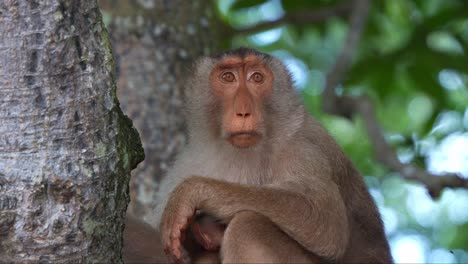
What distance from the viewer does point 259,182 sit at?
19.0ft

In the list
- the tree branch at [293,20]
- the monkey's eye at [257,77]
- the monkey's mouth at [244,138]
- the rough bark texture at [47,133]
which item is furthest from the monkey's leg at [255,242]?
the tree branch at [293,20]

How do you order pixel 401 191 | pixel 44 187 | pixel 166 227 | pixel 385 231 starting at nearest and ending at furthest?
pixel 44 187 < pixel 166 227 < pixel 385 231 < pixel 401 191

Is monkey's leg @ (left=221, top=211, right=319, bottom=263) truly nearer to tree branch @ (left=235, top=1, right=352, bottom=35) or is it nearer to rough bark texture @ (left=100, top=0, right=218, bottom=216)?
rough bark texture @ (left=100, top=0, right=218, bottom=216)

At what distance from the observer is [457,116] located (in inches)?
313

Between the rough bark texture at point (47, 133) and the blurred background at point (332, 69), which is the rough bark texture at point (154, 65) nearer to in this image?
the blurred background at point (332, 69)

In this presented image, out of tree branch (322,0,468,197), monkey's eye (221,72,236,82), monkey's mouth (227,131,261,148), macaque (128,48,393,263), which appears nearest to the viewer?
macaque (128,48,393,263)

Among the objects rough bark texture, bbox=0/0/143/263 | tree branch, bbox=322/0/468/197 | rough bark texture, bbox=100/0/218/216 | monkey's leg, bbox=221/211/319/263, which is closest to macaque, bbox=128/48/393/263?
monkey's leg, bbox=221/211/319/263

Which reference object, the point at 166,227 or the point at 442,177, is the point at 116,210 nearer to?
the point at 166,227

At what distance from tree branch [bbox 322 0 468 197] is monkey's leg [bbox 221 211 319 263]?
1.82 metres

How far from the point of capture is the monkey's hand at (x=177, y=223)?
5.03 metres

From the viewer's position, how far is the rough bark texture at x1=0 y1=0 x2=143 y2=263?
3.63m

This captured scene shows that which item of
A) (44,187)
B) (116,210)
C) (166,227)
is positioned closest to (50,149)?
(44,187)

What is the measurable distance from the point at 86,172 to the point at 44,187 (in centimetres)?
19

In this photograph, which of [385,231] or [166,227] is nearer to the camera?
[166,227]
